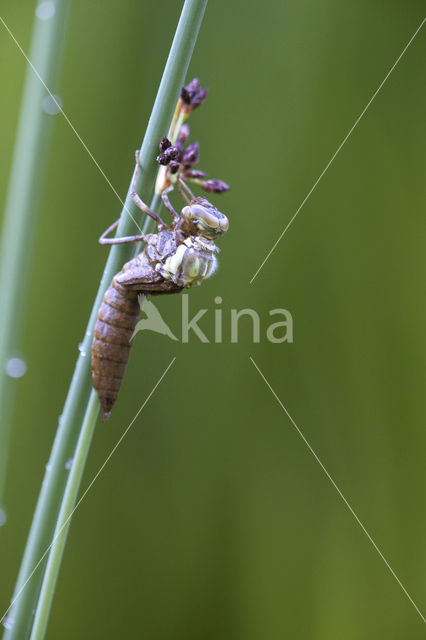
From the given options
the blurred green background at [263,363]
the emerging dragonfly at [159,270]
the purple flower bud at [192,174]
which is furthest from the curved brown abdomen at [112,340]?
the blurred green background at [263,363]

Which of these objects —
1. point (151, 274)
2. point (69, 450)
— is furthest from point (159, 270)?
point (69, 450)

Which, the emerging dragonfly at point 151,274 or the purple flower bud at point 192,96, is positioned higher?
the purple flower bud at point 192,96

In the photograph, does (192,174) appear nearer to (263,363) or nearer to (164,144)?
(164,144)

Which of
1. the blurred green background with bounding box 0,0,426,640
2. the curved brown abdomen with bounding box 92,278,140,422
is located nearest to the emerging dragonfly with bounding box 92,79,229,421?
the curved brown abdomen with bounding box 92,278,140,422

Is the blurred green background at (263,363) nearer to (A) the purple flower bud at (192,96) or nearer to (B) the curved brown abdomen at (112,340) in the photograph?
(B) the curved brown abdomen at (112,340)

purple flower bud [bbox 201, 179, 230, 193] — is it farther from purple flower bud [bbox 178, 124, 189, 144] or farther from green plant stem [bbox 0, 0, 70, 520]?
green plant stem [bbox 0, 0, 70, 520]

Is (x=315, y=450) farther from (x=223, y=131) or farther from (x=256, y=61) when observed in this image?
(x=256, y=61)
